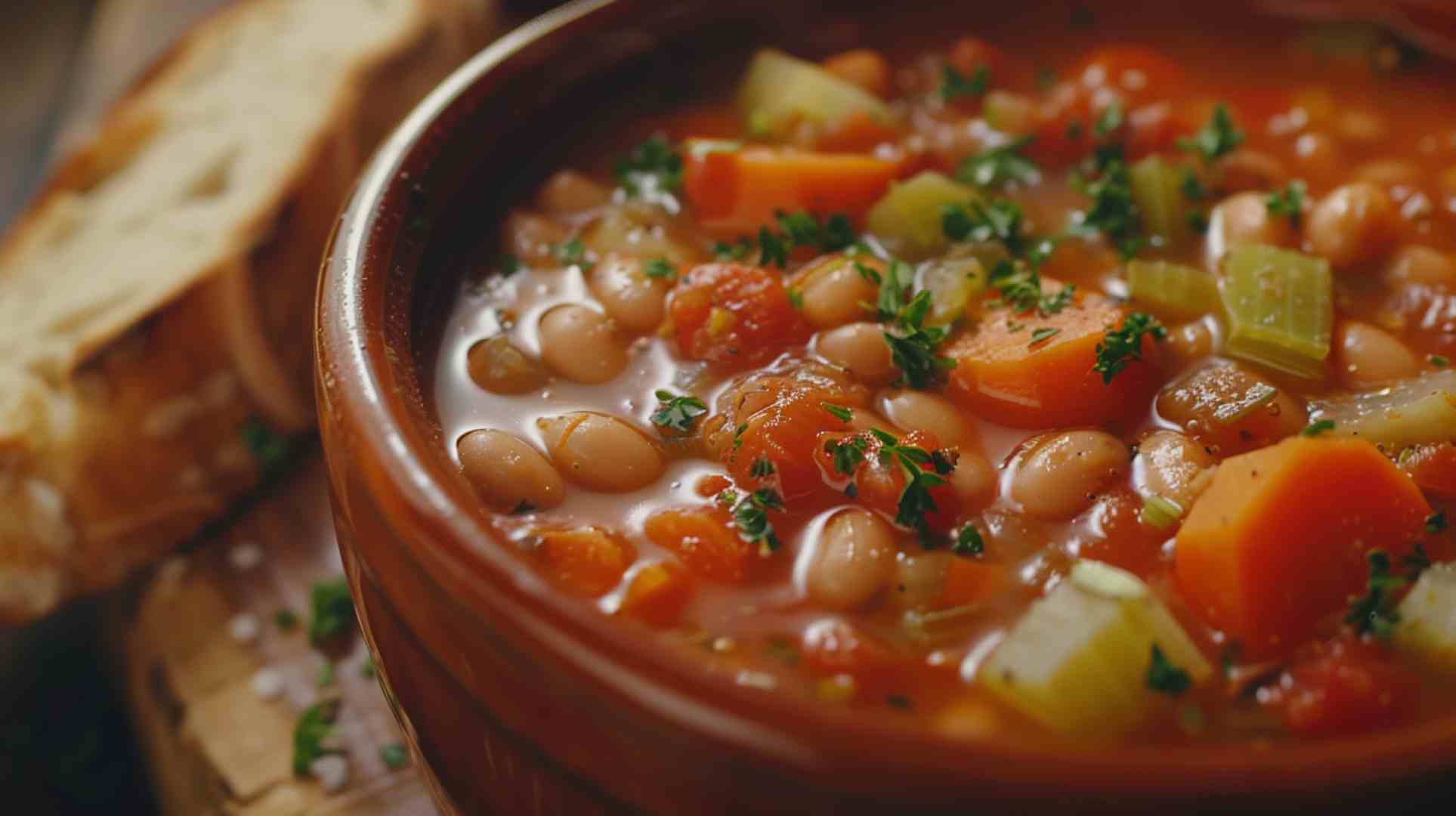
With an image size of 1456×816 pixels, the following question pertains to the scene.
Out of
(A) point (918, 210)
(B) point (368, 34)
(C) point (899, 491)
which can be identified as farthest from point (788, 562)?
(B) point (368, 34)

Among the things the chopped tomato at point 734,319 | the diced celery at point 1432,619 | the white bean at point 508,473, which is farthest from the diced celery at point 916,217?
the diced celery at point 1432,619

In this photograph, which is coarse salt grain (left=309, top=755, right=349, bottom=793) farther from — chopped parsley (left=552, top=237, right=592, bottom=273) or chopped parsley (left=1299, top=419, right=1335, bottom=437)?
chopped parsley (left=1299, top=419, right=1335, bottom=437)

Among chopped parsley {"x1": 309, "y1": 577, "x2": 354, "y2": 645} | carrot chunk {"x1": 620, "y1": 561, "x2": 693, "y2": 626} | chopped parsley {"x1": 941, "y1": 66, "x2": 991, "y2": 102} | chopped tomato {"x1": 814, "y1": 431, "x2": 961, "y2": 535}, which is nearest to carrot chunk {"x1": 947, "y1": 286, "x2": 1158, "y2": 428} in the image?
chopped tomato {"x1": 814, "y1": 431, "x2": 961, "y2": 535}

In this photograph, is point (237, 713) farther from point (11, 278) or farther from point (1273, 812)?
point (1273, 812)

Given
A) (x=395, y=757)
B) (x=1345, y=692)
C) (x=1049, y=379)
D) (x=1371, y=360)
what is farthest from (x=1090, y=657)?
(x=395, y=757)

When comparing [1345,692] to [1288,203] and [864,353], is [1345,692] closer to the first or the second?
[864,353]

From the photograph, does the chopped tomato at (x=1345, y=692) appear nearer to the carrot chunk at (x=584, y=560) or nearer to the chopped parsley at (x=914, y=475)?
the chopped parsley at (x=914, y=475)
